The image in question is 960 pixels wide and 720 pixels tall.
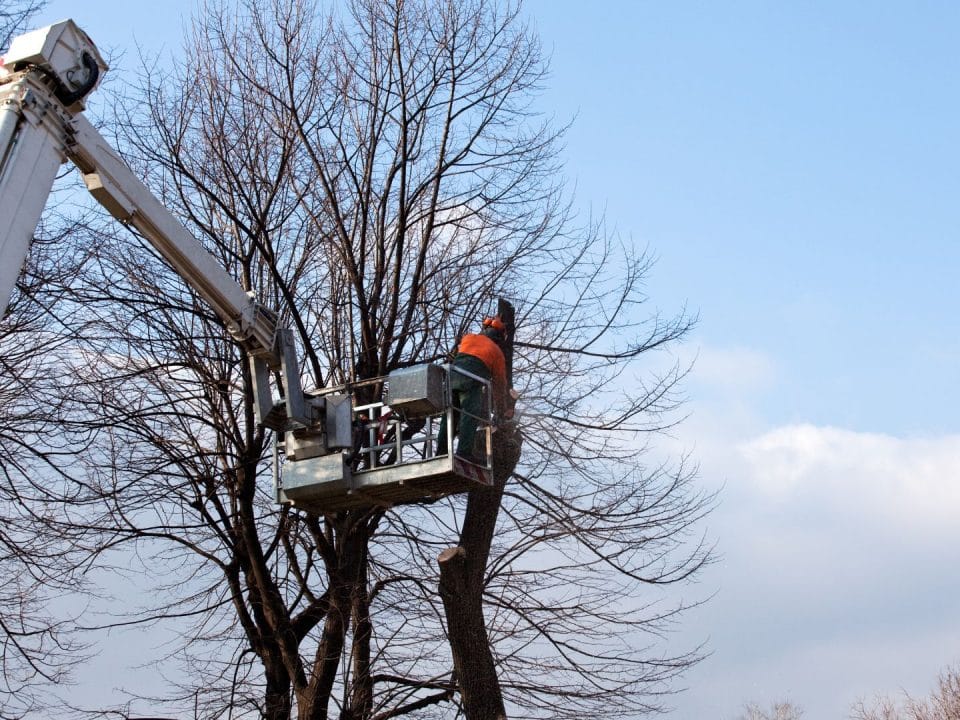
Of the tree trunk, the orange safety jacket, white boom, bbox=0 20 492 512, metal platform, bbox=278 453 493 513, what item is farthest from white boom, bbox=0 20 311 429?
the tree trunk

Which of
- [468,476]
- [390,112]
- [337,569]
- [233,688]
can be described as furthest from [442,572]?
[390,112]

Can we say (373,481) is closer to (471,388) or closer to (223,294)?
(471,388)

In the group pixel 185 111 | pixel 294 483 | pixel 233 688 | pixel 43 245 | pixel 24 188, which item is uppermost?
pixel 185 111

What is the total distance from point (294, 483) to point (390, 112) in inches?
243

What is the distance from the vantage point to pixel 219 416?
1446cm

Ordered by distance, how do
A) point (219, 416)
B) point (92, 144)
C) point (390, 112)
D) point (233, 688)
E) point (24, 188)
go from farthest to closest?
point (390, 112) → point (219, 416) → point (233, 688) → point (92, 144) → point (24, 188)

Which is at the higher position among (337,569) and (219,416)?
(219,416)

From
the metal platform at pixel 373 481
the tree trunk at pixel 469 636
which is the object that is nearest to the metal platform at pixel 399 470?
the metal platform at pixel 373 481

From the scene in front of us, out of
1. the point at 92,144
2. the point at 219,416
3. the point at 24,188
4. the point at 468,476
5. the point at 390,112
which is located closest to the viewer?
the point at 24,188

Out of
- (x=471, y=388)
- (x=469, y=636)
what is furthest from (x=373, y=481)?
(x=469, y=636)

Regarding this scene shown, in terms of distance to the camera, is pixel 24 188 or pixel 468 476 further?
pixel 468 476

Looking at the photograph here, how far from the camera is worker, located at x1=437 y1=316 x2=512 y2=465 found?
11.1 metres

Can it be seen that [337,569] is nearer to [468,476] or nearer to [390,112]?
[468,476]

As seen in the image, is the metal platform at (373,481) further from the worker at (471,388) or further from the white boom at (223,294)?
the worker at (471,388)
